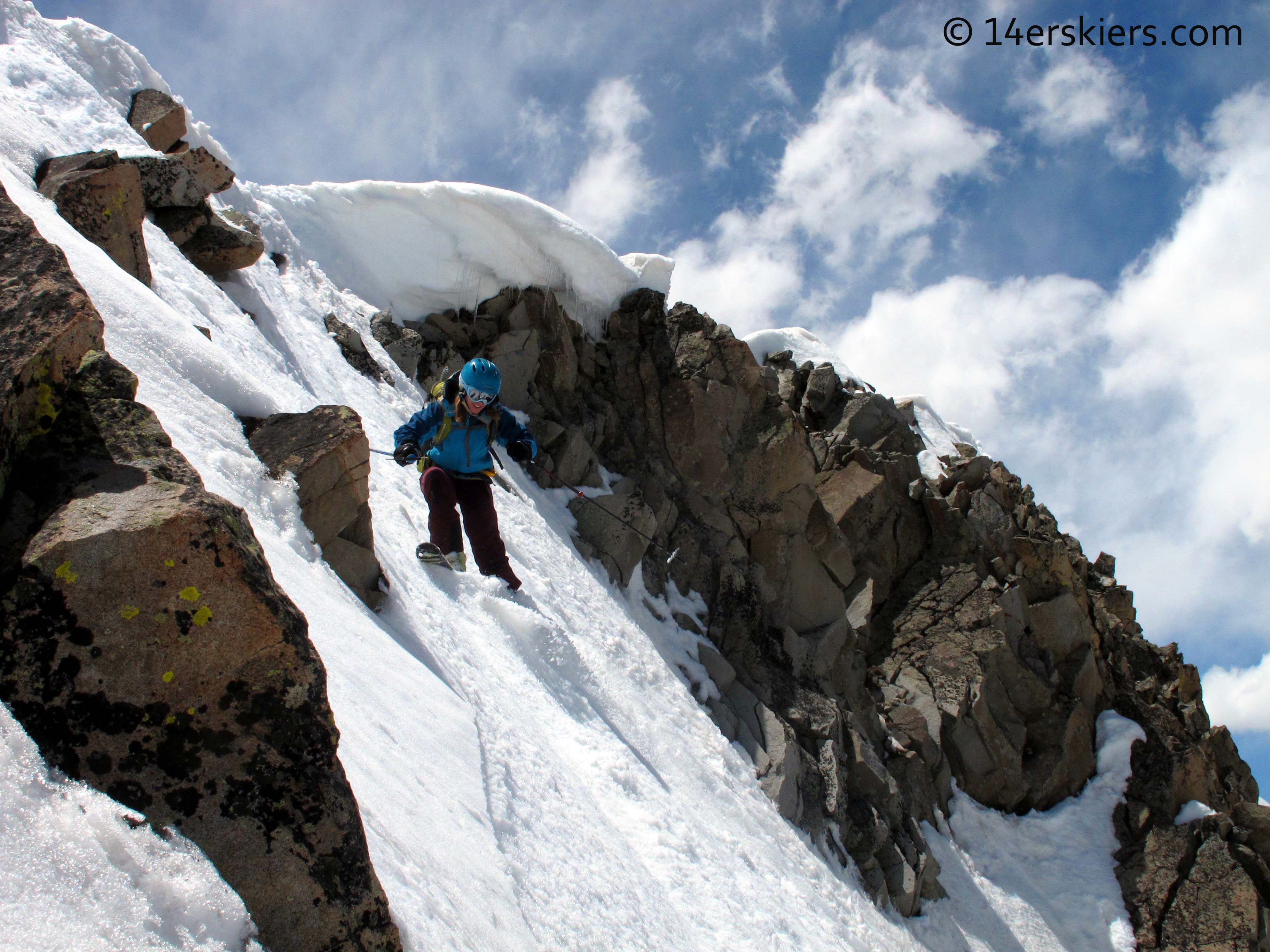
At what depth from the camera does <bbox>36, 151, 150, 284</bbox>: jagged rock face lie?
6.52 metres

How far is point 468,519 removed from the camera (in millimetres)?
7328

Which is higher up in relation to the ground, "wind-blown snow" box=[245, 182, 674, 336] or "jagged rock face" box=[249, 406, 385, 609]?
"wind-blown snow" box=[245, 182, 674, 336]

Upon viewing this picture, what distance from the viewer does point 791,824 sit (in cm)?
904

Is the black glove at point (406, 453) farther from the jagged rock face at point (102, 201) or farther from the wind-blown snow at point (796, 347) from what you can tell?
the wind-blown snow at point (796, 347)

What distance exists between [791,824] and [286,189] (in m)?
10.7

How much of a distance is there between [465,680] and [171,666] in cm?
296

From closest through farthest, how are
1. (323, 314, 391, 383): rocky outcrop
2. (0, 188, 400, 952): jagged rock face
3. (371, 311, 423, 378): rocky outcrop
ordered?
(0, 188, 400, 952): jagged rock face → (323, 314, 391, 383): rocky outcrop → (371, 311, 423, 378): rocky outcrop

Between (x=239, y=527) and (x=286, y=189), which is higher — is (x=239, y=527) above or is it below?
below

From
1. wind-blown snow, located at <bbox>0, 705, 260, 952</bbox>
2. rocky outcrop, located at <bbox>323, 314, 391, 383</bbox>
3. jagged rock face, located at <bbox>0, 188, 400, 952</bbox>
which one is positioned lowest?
wind-blown snow, located at <bbox>0, 705, 260, 952</bbox>

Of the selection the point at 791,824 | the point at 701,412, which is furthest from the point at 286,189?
the point at 791,824

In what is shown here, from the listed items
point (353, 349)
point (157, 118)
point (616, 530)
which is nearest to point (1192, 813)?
point (616, 530)

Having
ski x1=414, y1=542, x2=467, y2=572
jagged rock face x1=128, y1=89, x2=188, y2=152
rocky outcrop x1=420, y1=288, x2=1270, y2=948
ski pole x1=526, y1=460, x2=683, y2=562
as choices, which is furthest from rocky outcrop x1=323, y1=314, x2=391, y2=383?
ski x1=414, y1=542, x2=467, y2=572

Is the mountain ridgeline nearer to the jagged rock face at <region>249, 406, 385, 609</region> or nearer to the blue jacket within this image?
the jagged rock face at <region>249, 406, 385, 609</region>

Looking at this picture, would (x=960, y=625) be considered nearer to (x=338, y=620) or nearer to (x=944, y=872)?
(x=944, y=872)
